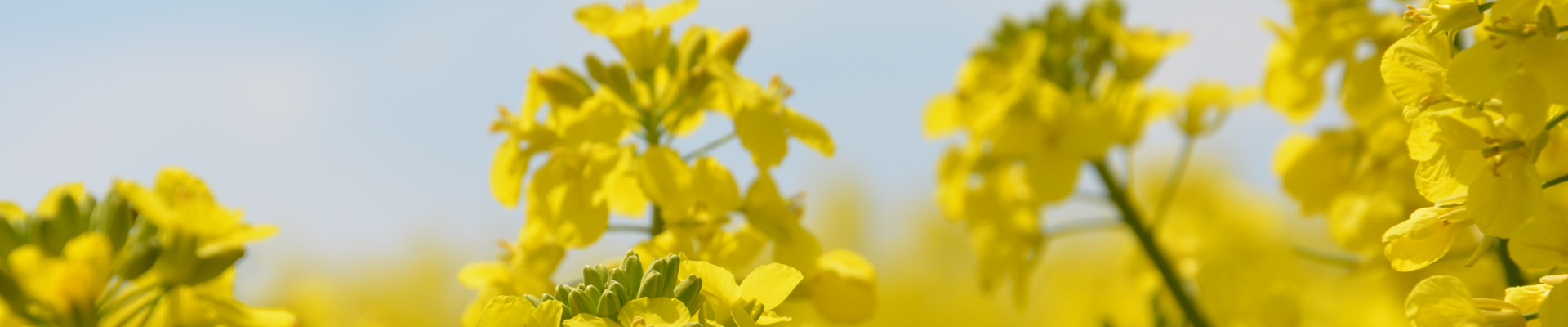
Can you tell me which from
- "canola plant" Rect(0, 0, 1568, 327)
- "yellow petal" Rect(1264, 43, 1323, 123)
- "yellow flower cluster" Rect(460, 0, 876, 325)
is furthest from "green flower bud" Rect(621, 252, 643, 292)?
"yellow petal" Rect(1264, 43, 1323, 123)

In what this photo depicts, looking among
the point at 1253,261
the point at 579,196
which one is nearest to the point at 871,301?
the point at 579,196

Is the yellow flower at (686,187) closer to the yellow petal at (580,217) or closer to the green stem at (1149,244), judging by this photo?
the yellow petal at (580,217)

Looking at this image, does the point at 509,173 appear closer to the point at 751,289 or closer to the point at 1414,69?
the point at 751,289

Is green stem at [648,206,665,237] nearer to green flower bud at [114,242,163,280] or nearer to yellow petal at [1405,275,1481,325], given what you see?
green flower bud at [114,242,163,280]

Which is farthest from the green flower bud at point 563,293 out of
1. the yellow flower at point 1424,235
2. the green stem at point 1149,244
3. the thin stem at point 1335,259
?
the green stem at point 1149,244

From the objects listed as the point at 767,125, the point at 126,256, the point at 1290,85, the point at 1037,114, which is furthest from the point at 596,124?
the point at 1290,85

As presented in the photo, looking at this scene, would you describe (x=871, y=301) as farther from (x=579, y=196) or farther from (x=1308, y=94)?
(x=1308, y=94)
